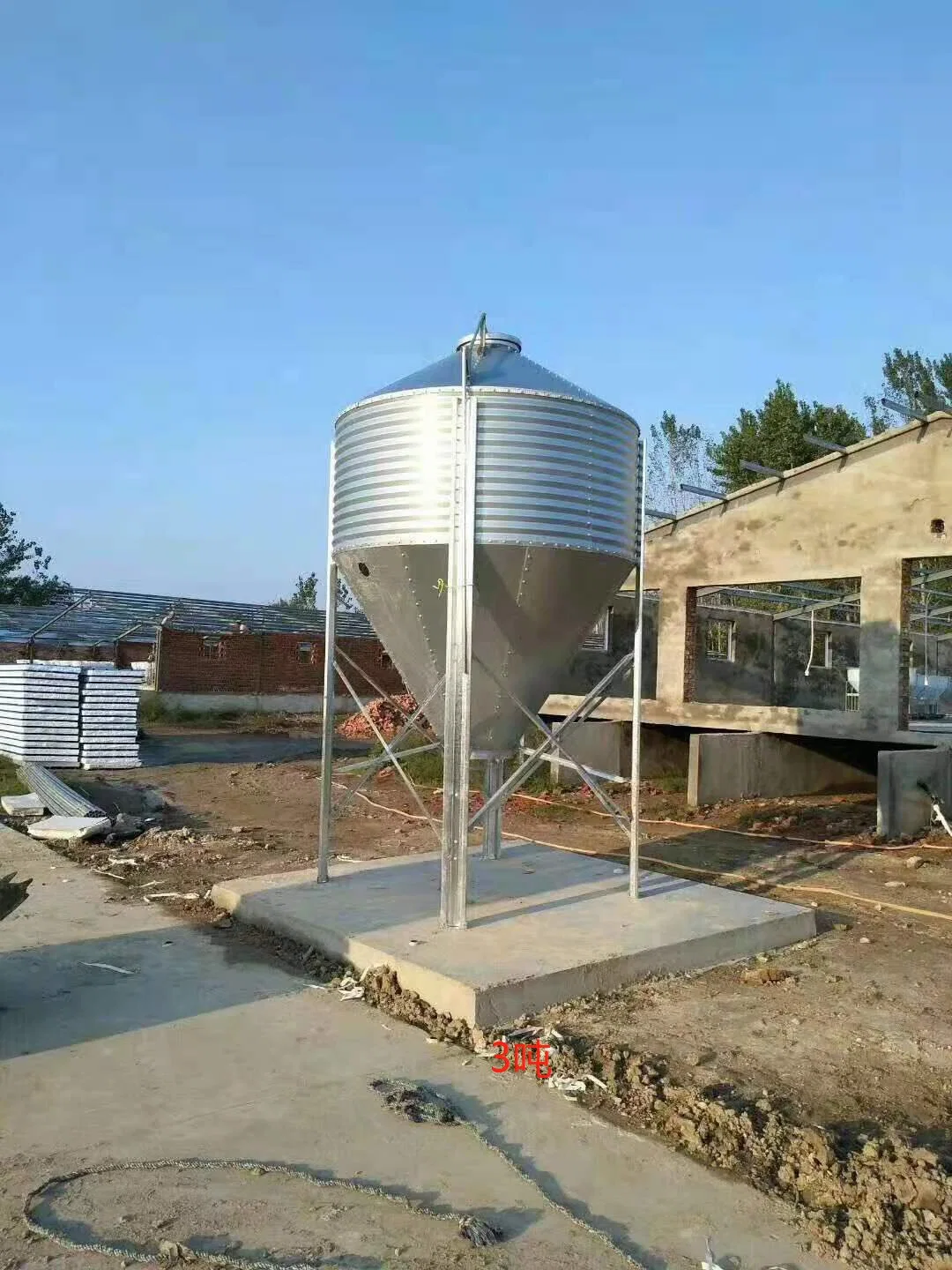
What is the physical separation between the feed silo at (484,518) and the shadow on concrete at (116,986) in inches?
69.5

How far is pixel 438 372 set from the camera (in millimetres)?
6895

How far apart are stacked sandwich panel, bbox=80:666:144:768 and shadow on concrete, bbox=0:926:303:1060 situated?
12.3m

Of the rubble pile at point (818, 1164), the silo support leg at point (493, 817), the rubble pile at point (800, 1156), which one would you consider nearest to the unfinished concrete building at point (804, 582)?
the silo support leg at point (493, 817)

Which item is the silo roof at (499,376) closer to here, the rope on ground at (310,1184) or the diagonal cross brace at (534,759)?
the diagonal cross brace at (534,759)

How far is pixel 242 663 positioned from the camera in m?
31.7

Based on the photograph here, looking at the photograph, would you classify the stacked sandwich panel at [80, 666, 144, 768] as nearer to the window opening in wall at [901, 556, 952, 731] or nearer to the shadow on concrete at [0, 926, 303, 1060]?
the shadow on concrete at [0, 926, 303, 1060]

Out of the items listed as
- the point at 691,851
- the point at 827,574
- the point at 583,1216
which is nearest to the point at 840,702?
the point at 827,574

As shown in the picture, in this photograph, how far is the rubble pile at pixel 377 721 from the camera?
24.2 metres

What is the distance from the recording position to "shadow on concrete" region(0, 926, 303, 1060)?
5.24 metres

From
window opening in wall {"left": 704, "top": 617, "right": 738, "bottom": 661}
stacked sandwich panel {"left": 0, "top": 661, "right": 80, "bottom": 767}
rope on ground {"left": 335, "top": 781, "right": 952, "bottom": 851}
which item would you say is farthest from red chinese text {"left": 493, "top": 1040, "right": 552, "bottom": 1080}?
window opening in wall {"left": 704, "top": 617, "right": 738, "bottom": 661}

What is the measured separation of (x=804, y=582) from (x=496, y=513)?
1272 cm

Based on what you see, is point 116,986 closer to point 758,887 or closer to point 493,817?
point 493,817

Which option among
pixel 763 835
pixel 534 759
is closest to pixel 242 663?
pixel 763 835

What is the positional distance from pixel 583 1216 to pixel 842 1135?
139 cm
